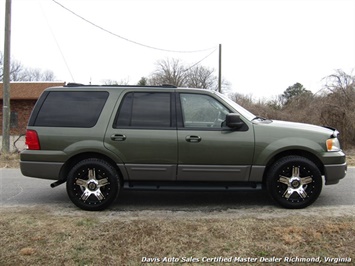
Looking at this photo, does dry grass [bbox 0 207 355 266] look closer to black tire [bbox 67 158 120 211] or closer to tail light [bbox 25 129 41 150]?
black tire [bbox 67 158 120 211]

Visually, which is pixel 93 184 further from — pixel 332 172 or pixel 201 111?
pixel 332 172

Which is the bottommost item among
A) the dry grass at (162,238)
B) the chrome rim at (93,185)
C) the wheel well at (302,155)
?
the dry grass at (162,238)

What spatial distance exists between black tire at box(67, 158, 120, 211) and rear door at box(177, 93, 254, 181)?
1.04 m

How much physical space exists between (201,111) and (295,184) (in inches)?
69.4

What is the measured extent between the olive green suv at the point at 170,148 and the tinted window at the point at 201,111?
0.05 ft

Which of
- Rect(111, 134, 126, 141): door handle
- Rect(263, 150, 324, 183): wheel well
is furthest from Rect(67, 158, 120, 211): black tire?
Rect(263, 150, 324, 183): wheel well

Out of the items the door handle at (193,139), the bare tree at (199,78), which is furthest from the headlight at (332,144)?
the bare tree at (199,78)

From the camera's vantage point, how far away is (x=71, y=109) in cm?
498

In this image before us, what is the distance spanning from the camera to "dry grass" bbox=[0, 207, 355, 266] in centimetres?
323

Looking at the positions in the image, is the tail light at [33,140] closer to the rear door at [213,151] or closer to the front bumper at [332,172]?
the rear door at [213,151]

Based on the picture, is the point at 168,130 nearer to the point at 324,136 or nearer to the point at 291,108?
the point at 324,136

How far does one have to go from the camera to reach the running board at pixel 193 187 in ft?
15.7

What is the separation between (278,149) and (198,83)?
1788 inches

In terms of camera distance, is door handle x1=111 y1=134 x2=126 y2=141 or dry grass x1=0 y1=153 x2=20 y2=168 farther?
dry grass x1=0 y1=153 x2=20 y2=168
